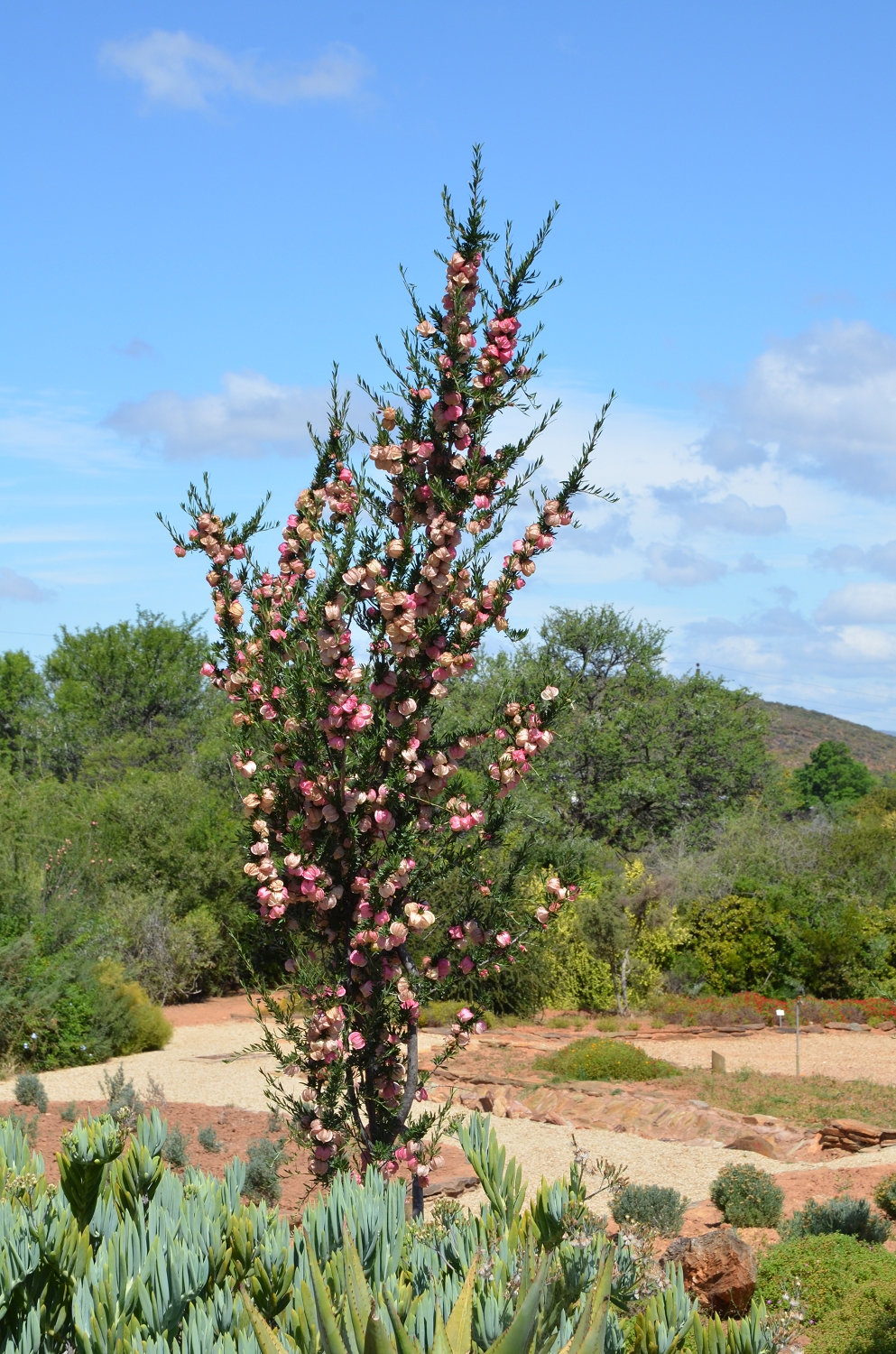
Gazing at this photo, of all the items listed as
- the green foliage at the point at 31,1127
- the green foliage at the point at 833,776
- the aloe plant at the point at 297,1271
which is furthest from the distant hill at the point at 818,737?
the aloe plant at the point at 297,1271

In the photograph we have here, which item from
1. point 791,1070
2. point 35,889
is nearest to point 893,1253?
point 791,1070

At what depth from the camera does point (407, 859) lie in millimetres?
3977

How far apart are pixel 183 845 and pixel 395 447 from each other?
15.9 m

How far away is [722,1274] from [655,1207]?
1541 mm

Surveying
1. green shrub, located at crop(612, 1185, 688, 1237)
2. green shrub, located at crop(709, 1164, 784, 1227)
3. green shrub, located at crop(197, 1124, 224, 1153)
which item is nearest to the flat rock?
green shrub, located at crop(709, 1164, 784, 1227)

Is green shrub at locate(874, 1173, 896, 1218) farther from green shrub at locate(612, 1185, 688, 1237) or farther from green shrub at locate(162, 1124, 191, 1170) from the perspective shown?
green shrub at locate(162, 1124, 191, 1170)

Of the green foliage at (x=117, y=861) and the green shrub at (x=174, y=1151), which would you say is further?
the green foliage at (x=117, y=861)

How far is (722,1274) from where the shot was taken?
525 centimetres

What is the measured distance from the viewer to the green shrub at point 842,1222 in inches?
250

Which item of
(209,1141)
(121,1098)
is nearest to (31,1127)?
(121,1098)

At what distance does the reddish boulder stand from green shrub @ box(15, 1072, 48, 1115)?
6201 millimetres

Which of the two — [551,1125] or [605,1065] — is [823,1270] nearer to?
[551,1125]

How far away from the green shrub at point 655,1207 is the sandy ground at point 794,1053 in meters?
6.71

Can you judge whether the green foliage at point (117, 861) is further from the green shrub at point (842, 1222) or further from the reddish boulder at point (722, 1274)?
the green shrub at point (842, 1222)
